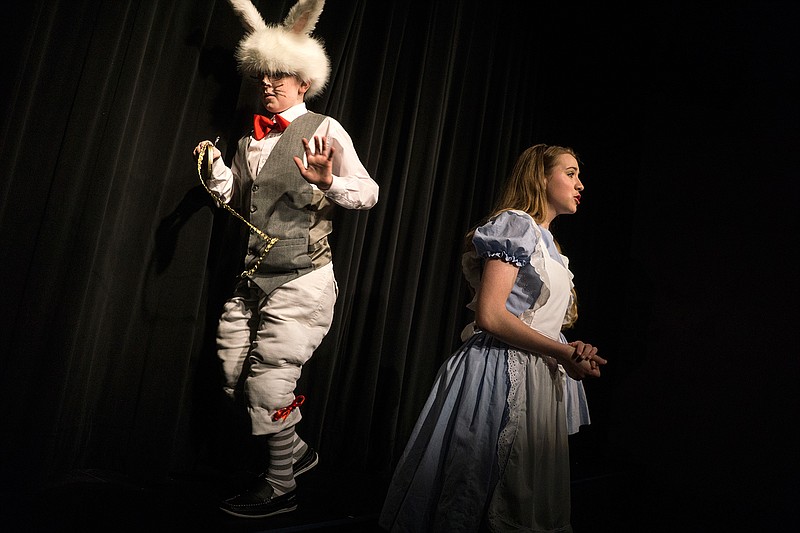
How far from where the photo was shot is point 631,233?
10.3 ft

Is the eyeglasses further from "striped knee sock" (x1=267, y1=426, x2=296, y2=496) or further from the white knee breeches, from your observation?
"striped knee sock" (x1=267, y1=426, x2=296, y2=496)

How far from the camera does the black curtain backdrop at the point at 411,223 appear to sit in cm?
157

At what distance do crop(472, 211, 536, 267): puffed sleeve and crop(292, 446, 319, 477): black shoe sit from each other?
2.95 ft

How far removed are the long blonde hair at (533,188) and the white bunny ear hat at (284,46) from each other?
700 millimetres

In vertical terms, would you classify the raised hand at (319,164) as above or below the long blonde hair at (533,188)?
below

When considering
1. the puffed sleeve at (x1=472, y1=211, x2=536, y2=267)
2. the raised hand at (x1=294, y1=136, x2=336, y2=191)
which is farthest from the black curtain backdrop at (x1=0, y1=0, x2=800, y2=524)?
the puffed sleeve at (x1=472, y1=211, x2=536, y2=267)

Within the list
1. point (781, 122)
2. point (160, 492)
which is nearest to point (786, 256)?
point (781, 122)

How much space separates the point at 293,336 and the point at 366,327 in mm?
792

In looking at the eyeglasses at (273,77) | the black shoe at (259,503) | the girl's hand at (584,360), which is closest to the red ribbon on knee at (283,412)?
the black shoe at (259,503)

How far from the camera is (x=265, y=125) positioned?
1.75 metres

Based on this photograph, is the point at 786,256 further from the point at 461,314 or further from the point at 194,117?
the point at 194,117

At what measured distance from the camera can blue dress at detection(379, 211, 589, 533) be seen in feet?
4.23

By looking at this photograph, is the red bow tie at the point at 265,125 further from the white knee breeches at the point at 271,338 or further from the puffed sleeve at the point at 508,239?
the puffed sleeve at the point at 508,239

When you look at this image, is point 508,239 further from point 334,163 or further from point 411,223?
point 411,223
